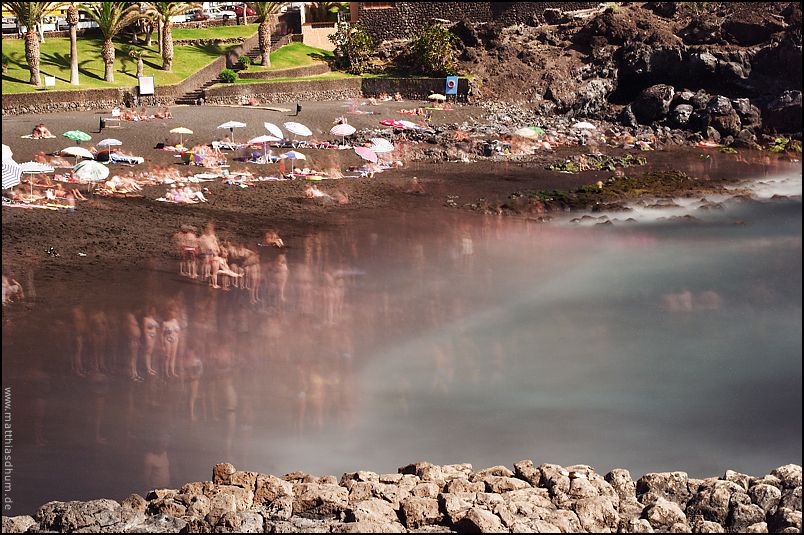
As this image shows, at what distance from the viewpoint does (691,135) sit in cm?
5638

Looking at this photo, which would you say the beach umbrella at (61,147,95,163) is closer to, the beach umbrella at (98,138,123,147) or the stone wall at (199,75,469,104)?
the beach umbrella at (98,138,123,147)

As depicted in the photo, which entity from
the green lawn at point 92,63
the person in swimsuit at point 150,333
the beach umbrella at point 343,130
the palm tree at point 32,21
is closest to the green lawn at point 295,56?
the green lawn at point 92,63

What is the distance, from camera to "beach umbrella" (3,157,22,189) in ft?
118

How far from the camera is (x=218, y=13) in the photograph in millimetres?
79500

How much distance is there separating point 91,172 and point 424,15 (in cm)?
4247

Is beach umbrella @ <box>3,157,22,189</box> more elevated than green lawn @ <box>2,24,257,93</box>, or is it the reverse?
green lawn @ <box>2,24,257,93</box>

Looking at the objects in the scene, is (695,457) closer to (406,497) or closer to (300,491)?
(406,497)

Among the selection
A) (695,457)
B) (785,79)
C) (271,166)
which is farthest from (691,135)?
(695,457)

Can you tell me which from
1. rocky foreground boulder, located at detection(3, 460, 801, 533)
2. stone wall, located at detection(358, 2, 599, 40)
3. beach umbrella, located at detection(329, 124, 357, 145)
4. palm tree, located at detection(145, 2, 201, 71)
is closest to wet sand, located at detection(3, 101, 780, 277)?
beach umbrella, located at detection(329, 124, 357, 145)

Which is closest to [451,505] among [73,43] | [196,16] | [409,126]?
[409,126]

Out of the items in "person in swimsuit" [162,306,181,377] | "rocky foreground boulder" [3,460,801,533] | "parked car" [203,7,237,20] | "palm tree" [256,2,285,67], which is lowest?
"rocky foreground boulder" [3,460,801,533]

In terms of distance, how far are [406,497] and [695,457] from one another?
19.5ft

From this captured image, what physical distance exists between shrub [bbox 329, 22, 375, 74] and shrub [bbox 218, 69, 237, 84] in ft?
31.7

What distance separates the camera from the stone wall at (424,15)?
245ft
